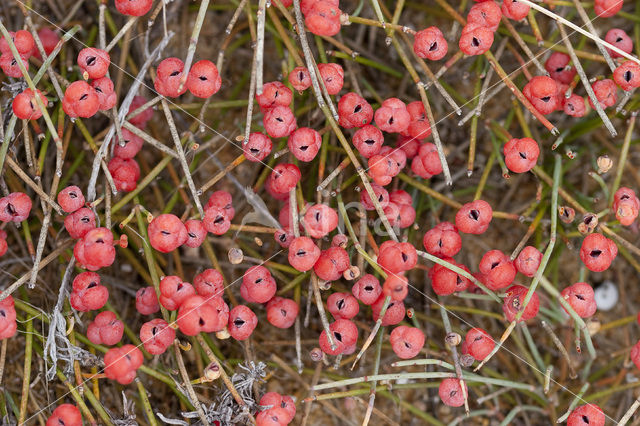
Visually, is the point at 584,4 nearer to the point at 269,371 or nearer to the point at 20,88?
the point at 269,371

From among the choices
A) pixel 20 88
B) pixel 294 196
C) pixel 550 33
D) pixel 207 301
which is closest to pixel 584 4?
pixel 550 33

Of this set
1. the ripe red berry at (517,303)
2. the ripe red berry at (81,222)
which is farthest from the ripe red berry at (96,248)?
the ripe red berry at (517,303)

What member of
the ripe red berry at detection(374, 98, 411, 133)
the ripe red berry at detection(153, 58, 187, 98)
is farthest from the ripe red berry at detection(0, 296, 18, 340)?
the ripe red berry at detection(374, 98, 411, 133)

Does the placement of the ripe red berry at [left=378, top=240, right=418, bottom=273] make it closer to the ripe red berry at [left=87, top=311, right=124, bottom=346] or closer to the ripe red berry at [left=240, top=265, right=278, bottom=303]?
the ripe red berry at [left=240, top=265, right=278, bottom=303]

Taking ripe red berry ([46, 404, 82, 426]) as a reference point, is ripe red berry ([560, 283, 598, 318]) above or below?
above

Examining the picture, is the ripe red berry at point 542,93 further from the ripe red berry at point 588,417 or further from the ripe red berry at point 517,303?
the ripe red berry at point 588,417
